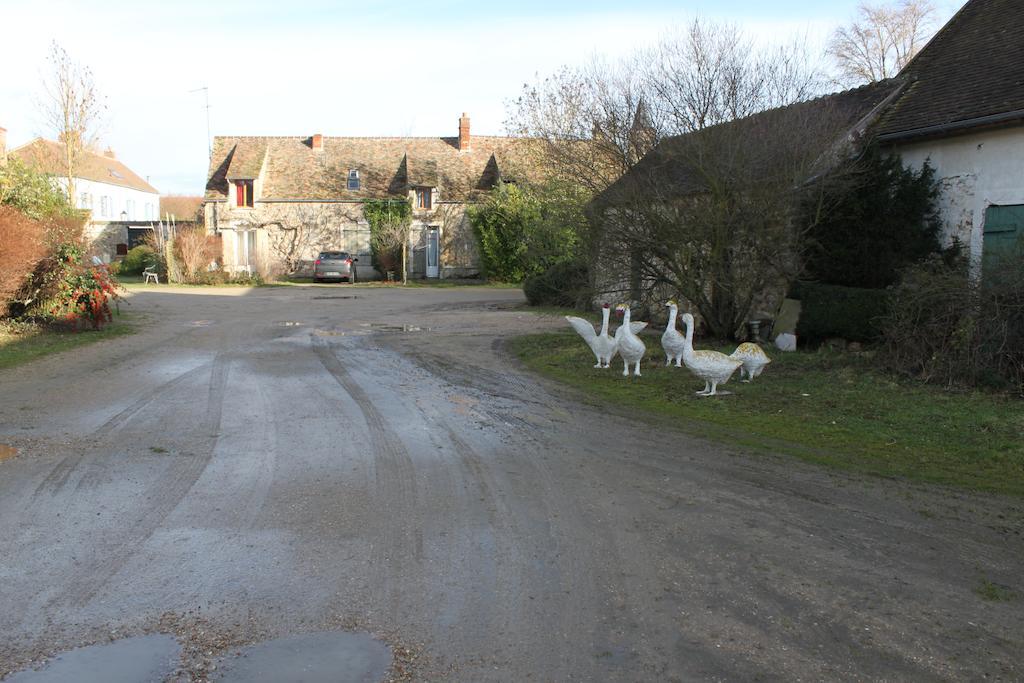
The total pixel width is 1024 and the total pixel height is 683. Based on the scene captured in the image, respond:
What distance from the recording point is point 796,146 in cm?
1179

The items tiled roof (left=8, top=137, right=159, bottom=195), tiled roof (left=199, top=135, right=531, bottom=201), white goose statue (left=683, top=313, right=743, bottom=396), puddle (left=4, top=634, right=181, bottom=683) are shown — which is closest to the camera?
puddle (left=4, top=634, right=181, bottom=683)

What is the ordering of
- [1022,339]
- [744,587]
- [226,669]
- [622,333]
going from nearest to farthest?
[226,669] → [744,587] → [1022,339] → [622,333]

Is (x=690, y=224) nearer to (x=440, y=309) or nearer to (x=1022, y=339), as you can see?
(x=1022, y=339)

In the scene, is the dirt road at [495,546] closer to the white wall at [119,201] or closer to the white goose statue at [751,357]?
the white goose statue at [751,357]

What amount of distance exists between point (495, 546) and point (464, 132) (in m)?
39.3

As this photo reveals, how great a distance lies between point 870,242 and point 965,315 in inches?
131

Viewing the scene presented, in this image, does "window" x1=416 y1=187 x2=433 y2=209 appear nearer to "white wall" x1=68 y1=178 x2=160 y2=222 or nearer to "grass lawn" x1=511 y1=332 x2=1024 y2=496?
"white wall" x1=68 y1=178 x2=160 y2=222

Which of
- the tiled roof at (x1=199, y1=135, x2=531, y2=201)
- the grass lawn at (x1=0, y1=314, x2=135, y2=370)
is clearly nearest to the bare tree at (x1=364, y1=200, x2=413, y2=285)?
the tiled roof at (x1=199, y1=135, x2=531, y2=201)

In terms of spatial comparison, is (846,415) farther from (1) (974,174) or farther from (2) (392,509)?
(1) (974,174)

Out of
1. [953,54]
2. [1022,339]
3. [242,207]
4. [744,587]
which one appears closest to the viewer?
[744,587]

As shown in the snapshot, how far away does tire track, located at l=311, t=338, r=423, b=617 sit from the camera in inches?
171

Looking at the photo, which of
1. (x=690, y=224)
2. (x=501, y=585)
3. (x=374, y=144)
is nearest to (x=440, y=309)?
(x=690, y=224)

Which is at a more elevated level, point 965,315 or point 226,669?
point 965,315

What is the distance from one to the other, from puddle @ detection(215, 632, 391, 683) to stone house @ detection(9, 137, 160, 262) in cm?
2180
